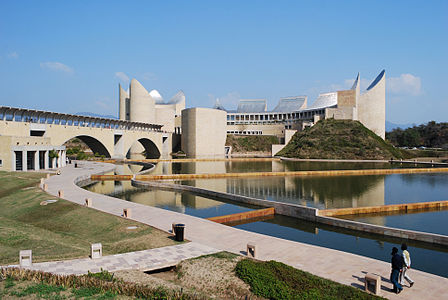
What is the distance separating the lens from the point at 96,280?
750 centimetres

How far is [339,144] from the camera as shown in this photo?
63.9 meters

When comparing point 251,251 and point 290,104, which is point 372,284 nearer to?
point 251,251

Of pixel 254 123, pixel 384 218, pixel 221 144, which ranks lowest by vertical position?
pixel 384 218

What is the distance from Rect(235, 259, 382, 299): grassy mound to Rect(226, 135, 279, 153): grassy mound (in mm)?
68476

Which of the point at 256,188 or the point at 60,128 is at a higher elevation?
the point at 60,128

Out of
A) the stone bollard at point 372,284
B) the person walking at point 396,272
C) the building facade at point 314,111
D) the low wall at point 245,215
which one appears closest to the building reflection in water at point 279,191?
the low wall at point 245,215

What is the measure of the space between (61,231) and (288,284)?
934 centimetres

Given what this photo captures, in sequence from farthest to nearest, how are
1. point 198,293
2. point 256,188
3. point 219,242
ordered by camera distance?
point 256,188
point 219,242
point 198,293

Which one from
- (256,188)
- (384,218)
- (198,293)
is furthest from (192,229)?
(256,188)

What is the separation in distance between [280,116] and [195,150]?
37960 millimetres

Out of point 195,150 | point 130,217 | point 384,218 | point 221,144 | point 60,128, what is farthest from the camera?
point 221,144

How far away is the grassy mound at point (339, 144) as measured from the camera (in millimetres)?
61003

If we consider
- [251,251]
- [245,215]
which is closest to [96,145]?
[245,215]

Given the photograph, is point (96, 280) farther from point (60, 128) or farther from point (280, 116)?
point (280, 116)
